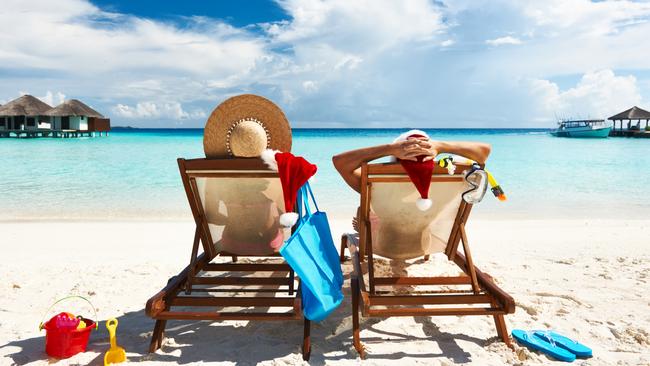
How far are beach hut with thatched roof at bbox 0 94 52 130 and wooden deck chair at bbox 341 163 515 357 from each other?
41144mm

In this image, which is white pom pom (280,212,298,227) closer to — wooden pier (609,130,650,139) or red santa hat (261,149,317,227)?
red santa hat (261,149,317,227)

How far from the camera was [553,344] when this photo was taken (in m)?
2.61

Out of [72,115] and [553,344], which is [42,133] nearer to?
[72,115]

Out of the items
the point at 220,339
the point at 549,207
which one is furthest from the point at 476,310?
the point at 549,207

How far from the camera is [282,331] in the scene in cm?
286

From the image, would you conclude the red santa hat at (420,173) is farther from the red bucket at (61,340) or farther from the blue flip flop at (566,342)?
the red bucket at (61,340)

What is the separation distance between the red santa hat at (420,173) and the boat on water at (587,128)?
46446 millimetres

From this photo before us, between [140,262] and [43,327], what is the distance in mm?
2005

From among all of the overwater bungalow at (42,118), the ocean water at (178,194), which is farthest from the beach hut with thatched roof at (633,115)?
the overwater bungalow at (42,118)

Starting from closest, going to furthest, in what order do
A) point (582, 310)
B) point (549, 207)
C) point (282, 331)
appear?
1. point (282, 331)
2. point (582, 310)
3. point (549, 207)

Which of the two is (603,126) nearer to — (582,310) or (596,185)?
(596,185)

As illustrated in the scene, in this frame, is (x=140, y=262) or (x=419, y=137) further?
(x=140, y=262)

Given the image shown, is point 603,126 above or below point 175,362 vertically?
above

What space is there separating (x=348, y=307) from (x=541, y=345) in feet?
4.11
